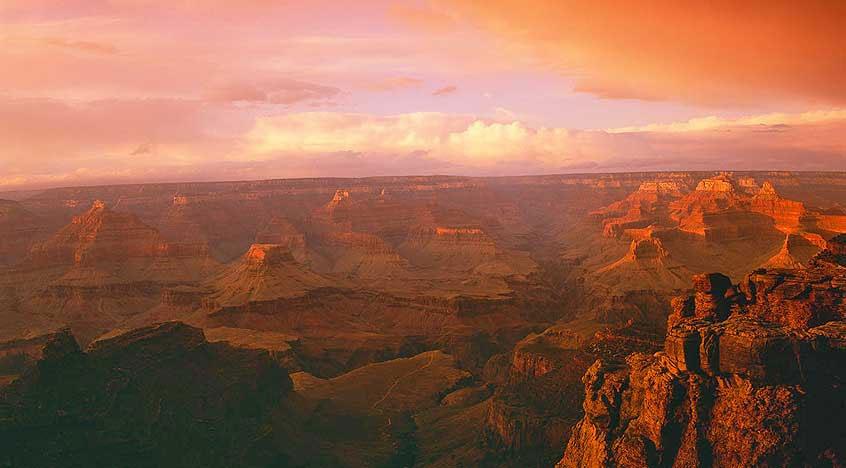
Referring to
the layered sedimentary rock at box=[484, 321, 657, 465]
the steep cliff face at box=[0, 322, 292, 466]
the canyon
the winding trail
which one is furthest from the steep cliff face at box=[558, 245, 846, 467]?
the winding trail

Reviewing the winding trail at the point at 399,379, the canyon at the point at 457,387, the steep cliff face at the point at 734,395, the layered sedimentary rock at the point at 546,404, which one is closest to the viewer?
the steep cliff face at the point at 734,395

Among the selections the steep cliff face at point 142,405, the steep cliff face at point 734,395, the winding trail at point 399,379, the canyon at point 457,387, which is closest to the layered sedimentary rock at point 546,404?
the canyon at point 457,387

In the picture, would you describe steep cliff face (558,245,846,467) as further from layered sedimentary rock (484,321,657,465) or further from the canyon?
layered sedimentary rock (484,321,657,465)

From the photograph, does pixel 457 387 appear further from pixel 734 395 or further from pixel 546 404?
pixel 734 395

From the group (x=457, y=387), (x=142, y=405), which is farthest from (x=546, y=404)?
(x=142, y=405)

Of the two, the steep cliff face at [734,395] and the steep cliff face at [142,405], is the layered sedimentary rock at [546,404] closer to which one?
the steep cliff face at [734,395]

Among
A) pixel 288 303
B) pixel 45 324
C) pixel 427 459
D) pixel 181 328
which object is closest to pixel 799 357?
pixel 427 459
